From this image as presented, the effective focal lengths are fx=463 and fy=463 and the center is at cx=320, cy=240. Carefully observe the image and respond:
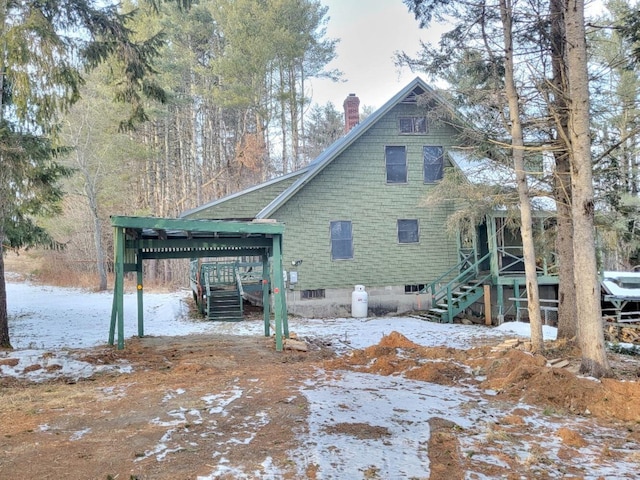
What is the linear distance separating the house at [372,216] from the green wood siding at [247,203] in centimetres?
3

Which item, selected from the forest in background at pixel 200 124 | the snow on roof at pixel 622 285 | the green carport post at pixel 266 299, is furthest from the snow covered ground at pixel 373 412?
the forest in background at pixel 200 124

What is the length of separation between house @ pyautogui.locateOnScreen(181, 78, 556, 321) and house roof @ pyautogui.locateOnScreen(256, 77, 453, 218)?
0.04m

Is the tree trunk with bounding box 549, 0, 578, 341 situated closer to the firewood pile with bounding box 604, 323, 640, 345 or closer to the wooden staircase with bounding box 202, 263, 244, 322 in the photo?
the firewood pile with bounding box 604, 323, 640, 345

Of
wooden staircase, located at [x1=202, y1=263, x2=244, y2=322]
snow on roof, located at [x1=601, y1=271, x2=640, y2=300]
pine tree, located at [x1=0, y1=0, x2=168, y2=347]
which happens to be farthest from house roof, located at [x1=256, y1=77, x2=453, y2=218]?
snow on roof, located at [x1=601, y1=271, x2=640, y2=300]

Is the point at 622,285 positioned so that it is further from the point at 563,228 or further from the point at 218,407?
Result: the point at 218,407

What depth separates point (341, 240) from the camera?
639 inches

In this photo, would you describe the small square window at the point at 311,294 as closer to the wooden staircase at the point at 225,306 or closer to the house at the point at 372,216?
the house at the point at 372,216

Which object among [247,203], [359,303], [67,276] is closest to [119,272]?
[247,203]

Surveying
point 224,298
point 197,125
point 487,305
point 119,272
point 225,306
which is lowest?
point 487,305

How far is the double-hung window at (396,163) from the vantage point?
16.7 m

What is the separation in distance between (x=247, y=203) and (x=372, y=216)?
4.44 metres

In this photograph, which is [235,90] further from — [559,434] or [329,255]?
[559,434]

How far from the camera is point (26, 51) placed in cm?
770

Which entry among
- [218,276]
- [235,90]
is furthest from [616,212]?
[235,90]
